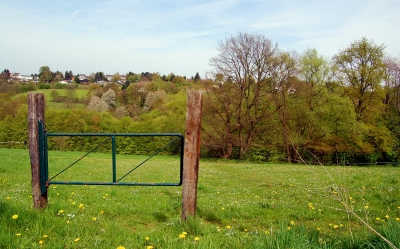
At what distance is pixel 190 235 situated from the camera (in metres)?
4.43

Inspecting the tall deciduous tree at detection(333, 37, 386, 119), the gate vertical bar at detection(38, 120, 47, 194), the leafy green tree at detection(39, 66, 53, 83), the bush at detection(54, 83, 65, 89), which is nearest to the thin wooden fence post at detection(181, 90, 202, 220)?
the gate vertical bar at detection(38, 120, 47, 194)

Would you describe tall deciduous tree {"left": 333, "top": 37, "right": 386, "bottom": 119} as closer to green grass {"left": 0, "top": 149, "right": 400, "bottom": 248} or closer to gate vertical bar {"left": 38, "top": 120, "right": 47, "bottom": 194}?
green grass {"left": 0, "top": 149, "right": 400, "bottom": 248}

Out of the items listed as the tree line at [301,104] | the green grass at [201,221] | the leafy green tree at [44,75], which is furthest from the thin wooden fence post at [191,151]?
the leafy green tree at [44,75]

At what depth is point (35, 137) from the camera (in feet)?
17.6

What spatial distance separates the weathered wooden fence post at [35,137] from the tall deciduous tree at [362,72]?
3921cm

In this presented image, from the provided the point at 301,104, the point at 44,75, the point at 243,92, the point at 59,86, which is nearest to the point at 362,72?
the point at 301,104

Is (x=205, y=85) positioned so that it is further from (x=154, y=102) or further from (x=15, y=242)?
(x=154, y=102)

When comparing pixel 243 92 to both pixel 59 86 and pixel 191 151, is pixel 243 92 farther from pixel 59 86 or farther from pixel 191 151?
pixel 59 86

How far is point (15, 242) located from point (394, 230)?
185 inches

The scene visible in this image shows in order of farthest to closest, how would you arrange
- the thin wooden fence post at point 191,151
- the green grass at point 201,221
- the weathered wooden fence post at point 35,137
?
1. the weathered wooden fence post at point 35,137
2. the thin wooden fence post at point 191,151
3. the green grass at point 201,221

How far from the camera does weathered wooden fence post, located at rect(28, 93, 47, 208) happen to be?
535 centimetres

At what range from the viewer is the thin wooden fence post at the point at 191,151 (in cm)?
503

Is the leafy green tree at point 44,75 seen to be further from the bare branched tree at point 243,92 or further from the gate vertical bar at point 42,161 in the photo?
the gate vertical bar at point 42,161

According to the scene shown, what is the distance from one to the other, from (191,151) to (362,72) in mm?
38167
